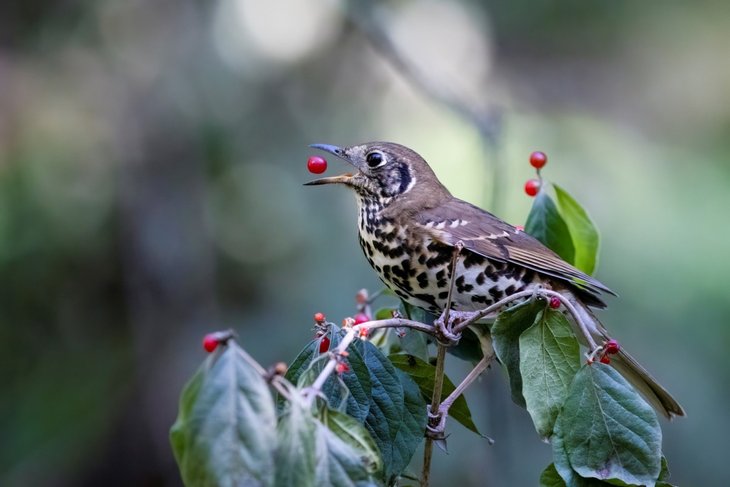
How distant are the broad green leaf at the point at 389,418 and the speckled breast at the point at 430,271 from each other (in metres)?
0.63

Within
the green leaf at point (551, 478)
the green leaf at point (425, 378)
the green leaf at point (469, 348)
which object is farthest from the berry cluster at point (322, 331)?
the green leaf at point (469, 348)

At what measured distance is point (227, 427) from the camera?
4.27 ft

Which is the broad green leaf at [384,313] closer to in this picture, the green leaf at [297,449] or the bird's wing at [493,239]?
the bird's wing at [493,239]

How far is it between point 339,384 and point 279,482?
0.33 m

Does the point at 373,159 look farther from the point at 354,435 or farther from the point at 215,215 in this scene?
the point at 215,215

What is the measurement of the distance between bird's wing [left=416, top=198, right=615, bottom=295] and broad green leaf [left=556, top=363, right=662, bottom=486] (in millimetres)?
607

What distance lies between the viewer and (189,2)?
5.49m

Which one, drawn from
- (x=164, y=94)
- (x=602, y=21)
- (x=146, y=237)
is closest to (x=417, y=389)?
(x=146, y=237)

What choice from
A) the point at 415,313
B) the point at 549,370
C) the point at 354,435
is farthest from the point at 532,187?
the point at 354,435

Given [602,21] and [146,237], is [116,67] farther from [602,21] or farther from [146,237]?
[602,21]

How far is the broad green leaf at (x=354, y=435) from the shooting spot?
1428mm

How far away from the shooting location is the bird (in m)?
2.35

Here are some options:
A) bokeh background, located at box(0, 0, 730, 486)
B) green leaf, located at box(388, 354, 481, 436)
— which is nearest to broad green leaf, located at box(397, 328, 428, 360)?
green leaf, located at box(388, 354, 481, 436)

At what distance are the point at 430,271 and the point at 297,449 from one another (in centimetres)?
113
